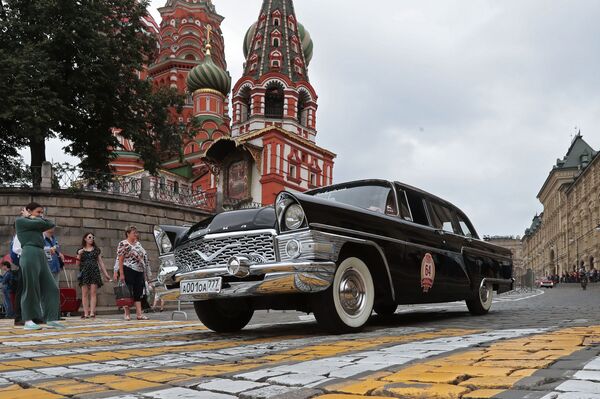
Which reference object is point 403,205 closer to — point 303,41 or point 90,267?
point 90,267

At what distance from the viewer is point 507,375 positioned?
2.58 m

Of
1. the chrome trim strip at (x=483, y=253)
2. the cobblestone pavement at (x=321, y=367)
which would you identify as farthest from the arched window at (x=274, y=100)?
the cobblestone pavement at (x=321, y=367)

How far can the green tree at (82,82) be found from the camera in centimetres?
1730

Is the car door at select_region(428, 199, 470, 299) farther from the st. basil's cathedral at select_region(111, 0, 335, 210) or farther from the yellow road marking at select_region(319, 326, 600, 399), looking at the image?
the st. basil's cathedral at select_region(111, 0, 335, 210)

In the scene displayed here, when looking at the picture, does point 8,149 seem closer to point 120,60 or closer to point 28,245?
point 120,60

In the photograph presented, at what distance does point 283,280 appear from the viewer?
4.50m

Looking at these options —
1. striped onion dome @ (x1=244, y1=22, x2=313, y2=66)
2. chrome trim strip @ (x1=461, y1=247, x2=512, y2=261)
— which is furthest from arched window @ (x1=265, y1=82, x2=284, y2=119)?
chrome trim strip @ (x1=461, y1=247, x2=512, y2=261)

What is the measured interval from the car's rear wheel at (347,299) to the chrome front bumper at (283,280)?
203 mm

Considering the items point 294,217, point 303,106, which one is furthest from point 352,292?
point 303,106

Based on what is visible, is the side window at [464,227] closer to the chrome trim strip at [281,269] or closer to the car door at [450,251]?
the car door at [450,251]

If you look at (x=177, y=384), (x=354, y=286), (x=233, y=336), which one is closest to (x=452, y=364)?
(x=177, y=384)

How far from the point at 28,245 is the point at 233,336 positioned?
3.23m

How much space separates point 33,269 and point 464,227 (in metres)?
5.81

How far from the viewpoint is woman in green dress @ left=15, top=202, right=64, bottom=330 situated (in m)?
6.78
